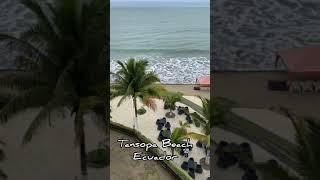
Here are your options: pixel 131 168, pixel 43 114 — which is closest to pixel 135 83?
pixel 131 168

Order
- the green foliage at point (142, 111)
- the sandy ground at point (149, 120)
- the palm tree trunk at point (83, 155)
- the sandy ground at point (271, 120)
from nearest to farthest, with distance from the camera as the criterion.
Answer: the palm tree trunk at point (83, 155)
the sandy ground at point (271, 120)
the sandy ground at point (149, 120)
the green foliage at point (142, 111)

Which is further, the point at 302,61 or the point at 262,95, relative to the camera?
the point at 262,95

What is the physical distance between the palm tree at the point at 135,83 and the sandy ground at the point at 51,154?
10.3 ft

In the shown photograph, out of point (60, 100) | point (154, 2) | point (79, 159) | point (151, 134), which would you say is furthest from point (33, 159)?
point (154, 2)

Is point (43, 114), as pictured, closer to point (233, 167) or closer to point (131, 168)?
point (131, 168)

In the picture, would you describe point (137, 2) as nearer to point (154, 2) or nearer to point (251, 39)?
point (154, 2)

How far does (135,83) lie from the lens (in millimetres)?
9797

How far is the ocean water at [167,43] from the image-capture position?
20.6 metres

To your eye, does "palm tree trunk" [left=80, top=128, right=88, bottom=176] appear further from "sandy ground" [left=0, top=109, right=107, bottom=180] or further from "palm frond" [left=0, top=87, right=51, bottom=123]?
"palm frond" [left=0, top=87, right=51, bottom=123]

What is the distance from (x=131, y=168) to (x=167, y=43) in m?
20.5

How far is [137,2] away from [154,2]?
2.63m

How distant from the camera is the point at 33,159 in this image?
666 cm

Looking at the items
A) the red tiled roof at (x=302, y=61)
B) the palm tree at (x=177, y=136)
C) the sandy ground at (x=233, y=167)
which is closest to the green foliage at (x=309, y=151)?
the sandy ground at (x=233, y=167)

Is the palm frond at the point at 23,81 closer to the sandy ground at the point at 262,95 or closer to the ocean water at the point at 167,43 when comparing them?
the sandy ground at the point at 262,95
